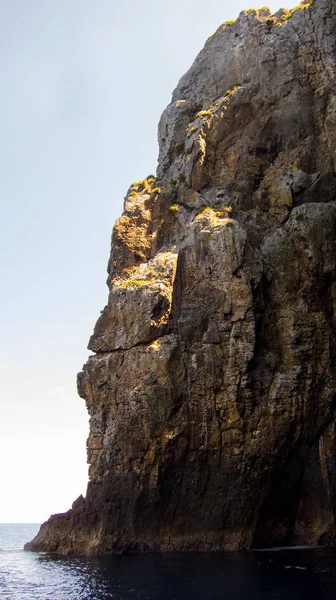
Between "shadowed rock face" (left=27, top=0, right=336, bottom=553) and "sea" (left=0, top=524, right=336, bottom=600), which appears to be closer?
"sea" (left=0, top=524, right=336, bottom=600)

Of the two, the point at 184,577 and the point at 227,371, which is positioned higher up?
the point at 227,371

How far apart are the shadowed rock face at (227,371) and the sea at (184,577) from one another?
2455 mm

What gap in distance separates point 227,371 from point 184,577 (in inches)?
526

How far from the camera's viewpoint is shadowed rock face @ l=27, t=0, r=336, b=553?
35.2m

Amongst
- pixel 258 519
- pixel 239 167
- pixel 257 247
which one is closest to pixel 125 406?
pixel 258 519

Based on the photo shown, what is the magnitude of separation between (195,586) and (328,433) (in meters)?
14.7

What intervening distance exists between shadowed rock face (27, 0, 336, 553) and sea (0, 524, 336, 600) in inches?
96.7

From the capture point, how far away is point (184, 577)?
86.5 feet

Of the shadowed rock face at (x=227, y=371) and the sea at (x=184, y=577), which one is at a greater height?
the shadowed rock face at (x=227, y=371)

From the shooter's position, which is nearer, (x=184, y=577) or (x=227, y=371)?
(x=184, y=577)

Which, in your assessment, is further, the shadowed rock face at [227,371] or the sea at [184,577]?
the shadowed rock face at [227,371]

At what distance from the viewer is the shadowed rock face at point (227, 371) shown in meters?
35.2

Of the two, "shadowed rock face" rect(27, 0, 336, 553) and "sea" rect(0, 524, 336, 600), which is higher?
"shadowed rock face" rect(27, 0, 336, 553)

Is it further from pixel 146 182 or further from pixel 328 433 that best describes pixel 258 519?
pixel 146 182
